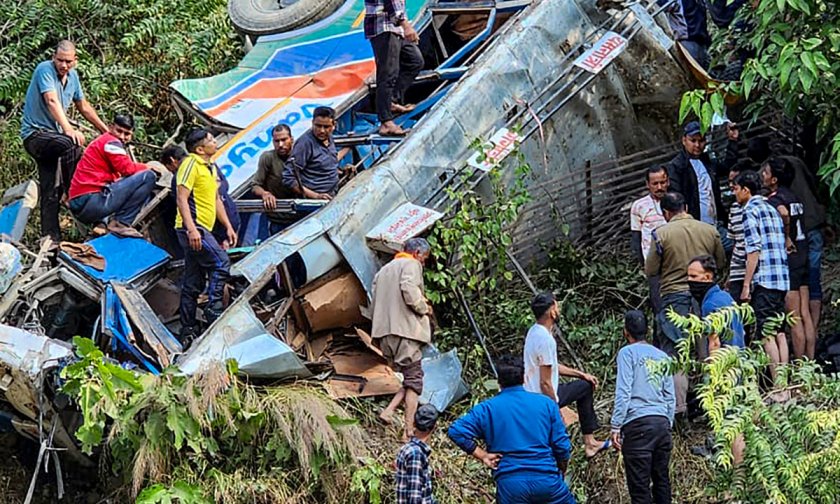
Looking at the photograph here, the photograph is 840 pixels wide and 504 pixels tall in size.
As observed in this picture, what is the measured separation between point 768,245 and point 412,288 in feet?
7.66

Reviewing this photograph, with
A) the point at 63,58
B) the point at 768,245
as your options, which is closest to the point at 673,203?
the point at 768,245

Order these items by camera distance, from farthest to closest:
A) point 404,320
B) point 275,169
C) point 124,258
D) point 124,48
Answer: point 124,48 → point 275,169 → point 124,258 → point 404,320

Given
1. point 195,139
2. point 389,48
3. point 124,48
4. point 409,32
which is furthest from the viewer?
point 124,48

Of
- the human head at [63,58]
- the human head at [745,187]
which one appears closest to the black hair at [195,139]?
the human head at [63,58]

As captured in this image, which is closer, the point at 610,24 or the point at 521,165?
the point at 521,165

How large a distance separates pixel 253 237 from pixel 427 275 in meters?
1.73

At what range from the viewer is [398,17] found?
10.2m

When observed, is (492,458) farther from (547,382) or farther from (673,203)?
(673,203)

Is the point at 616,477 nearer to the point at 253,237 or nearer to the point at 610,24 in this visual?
the point at 253,237

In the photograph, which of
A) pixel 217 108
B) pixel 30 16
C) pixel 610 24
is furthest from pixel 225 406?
pixel 30 16

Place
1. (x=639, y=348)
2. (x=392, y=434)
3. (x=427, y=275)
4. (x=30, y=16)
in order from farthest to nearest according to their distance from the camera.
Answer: (x=30, y=16) → (x=427, y=275) → (x=392, y=434) → (x=639, y=348)

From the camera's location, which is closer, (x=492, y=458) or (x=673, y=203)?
(x=492, y=458)

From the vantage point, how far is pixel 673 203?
862 centimetres

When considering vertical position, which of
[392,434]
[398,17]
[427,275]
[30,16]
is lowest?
[392,434]
